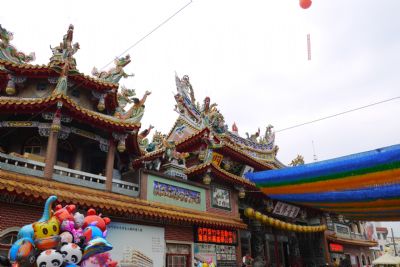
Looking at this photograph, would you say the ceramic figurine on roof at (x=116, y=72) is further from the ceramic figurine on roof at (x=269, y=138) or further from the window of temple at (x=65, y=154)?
the ceramic figurine on roof at (x=269, y=138)

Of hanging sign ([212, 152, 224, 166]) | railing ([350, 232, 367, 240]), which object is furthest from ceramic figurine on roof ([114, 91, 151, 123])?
railing ([350, 232, 367, 240])

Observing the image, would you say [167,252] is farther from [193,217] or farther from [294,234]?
[294,234]

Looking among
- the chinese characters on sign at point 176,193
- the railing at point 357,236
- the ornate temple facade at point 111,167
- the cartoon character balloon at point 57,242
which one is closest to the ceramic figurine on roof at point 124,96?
the ornate temple facade at point 111,167

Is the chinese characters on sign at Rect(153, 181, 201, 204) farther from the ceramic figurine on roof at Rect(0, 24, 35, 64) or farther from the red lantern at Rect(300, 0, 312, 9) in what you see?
the red lantern at Rect(300, 0, 312, 9)

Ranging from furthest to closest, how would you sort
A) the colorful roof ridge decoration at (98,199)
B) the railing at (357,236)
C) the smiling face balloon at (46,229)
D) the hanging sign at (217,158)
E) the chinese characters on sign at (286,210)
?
the railing at (357,236)
the chinese characters on sign at (286,210)
the hanging sign at (217,158)
the colorful roof ridge decoration at (98,199)
the smiling face balloon at (46,229)

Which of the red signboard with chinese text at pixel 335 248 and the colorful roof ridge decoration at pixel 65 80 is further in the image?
the red signboard with chinese text at pixel 335 248

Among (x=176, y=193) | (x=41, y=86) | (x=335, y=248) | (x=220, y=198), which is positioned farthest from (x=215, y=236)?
(x=335, y=248)

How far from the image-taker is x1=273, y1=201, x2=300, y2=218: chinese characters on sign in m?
16.8

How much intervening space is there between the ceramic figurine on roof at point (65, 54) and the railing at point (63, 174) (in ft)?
9.32

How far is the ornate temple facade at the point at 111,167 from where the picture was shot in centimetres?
831

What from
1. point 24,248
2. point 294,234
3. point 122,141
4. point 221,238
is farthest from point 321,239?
point 24,248

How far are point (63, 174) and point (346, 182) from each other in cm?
916

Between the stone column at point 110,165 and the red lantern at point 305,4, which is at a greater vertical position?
the red lantern at point 305,4

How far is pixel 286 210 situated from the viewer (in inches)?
683
